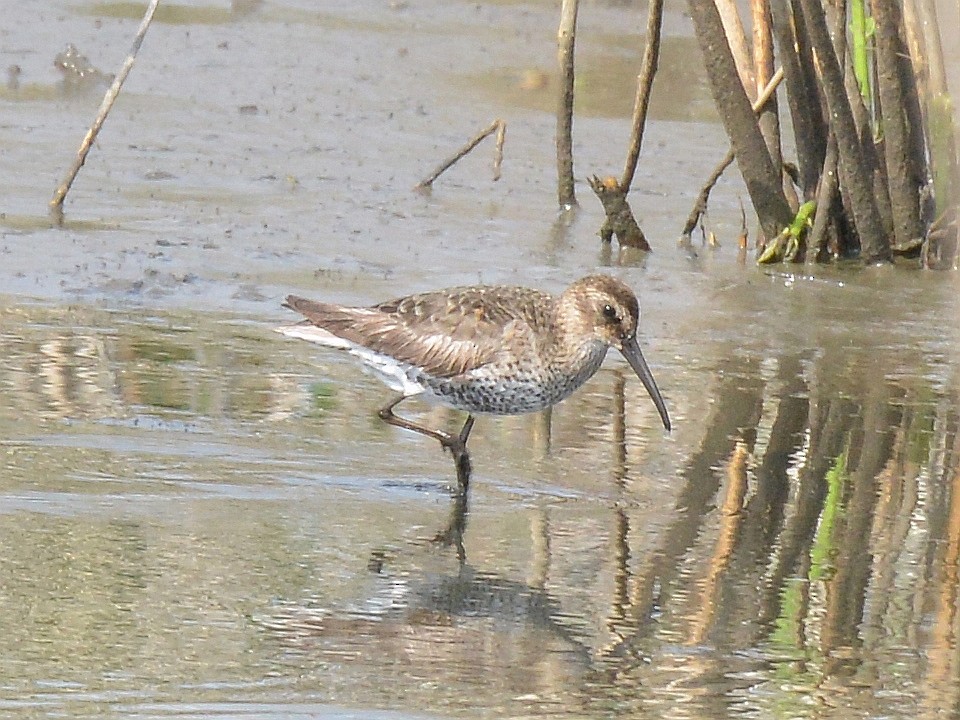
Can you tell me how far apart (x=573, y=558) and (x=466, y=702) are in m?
1.23

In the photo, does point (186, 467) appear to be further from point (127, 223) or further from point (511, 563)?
point (127, 223)

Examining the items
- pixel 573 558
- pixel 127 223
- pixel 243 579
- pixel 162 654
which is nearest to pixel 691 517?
pixel 573 558

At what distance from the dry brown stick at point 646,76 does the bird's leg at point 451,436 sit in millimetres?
3042

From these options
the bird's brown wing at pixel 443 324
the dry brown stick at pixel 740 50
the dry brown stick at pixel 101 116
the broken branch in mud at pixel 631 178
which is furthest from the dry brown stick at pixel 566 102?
the bird's brown wing at pixel 443 324

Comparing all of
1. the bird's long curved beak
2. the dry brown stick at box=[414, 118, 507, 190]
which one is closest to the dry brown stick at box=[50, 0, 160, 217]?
the dry brown stick at box=[414, 118, 507, 190]

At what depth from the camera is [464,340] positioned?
6.60 meters

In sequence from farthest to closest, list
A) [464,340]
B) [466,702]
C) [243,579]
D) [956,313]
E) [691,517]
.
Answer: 1. [956,313]
2. [464,340]
3. [691,517]
4. [243,579]
5. [466,702]

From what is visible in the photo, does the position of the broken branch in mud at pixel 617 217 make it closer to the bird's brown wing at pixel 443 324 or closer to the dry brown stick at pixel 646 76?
the dry brown stick at pixel 646 76

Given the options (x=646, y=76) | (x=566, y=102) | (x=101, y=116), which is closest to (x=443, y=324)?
(x=646, y=76)

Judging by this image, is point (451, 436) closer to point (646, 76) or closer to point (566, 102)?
point (646, 76)

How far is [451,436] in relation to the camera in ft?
21.4

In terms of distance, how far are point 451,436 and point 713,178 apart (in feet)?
12.6

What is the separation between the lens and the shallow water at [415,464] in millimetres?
4758

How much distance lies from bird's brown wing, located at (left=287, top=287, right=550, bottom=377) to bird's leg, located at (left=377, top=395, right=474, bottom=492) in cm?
21
